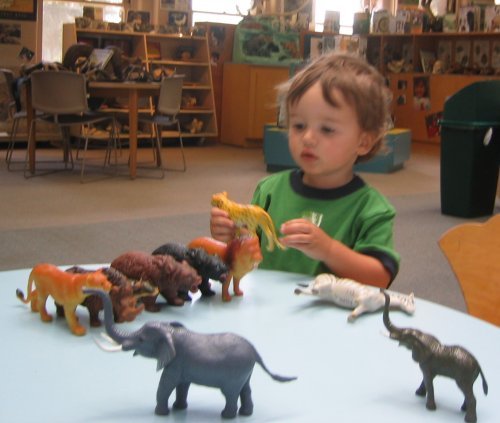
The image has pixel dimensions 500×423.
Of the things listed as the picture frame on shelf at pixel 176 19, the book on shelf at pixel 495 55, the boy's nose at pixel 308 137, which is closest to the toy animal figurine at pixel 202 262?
the boy's nose at pixel 308 137

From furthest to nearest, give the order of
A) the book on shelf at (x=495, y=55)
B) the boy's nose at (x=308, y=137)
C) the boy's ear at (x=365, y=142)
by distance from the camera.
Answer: the book on shelf at (x=495, y=55) → the boy's ear at (x=365, y=142) → the boy's nose at (x=308, y=137)

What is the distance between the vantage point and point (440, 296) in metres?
2.99

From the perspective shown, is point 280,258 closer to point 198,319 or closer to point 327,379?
point 198,319

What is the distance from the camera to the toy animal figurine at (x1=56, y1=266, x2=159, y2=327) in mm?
871

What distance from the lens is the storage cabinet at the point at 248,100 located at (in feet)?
24.5

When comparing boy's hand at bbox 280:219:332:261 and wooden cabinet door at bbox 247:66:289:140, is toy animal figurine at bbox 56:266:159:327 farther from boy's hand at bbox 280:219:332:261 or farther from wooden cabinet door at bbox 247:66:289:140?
wooden cabinet door at bbox 247:66:289:140

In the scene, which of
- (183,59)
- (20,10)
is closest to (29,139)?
(20,10)

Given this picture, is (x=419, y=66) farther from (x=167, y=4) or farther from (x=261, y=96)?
(x=167, y=4)

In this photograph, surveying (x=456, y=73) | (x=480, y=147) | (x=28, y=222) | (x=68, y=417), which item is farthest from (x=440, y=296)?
(x=456, y=73)

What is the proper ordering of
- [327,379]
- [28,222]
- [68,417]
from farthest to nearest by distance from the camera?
1. [28,222]
2. [327,379]
3. [68,417]

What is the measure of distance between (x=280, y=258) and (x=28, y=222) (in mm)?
2920

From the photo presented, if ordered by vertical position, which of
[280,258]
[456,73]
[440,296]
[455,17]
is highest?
[455,17]

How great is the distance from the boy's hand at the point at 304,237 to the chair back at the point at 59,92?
4.24 m

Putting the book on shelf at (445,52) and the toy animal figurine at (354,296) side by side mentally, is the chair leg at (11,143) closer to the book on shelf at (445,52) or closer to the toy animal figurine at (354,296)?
the book on shelf at (445,52)
